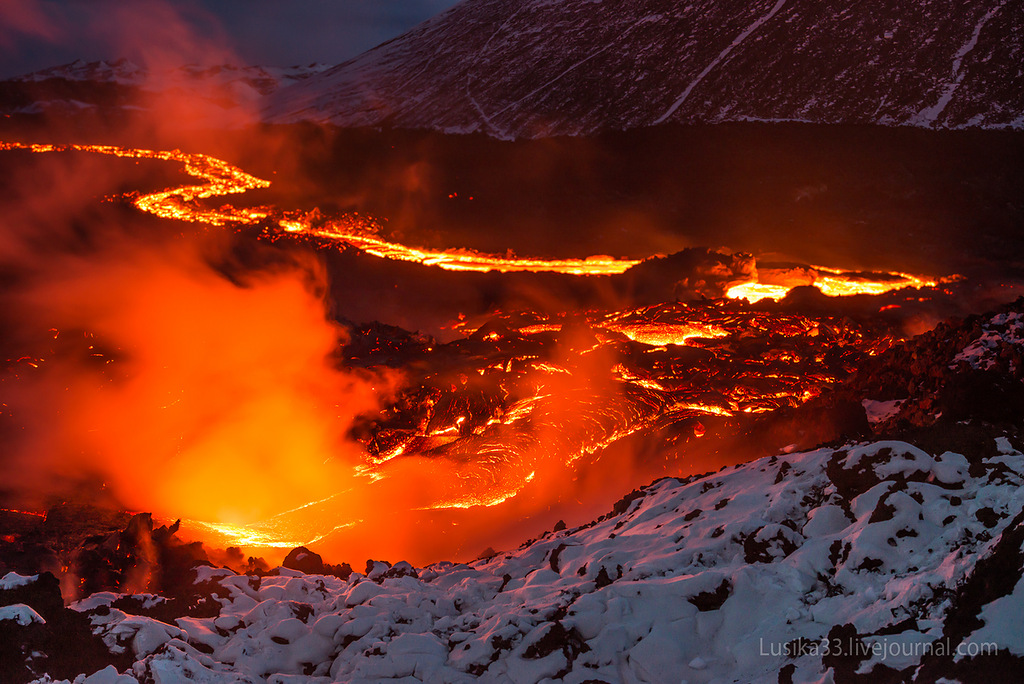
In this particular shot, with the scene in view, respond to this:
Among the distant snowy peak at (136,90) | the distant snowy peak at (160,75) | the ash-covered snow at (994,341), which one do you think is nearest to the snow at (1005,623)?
the ash-covered snow at (994,341)

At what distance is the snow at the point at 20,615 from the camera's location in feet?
20.5

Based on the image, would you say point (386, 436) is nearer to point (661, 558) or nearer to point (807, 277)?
point (661, 558)

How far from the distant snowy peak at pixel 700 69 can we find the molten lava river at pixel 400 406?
17000 millimetres

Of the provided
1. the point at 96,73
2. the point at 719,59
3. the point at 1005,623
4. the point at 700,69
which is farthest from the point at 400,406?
the point at 96,73

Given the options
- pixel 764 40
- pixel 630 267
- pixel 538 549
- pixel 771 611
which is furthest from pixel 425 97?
pixel 771 611

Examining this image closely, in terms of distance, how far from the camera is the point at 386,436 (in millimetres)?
12859

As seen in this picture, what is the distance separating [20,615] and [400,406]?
7.62 meters

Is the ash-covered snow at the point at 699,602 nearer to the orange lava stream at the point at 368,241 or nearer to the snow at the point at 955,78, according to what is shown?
the orange lava stream at the point at 368,241

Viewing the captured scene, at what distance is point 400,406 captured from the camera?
44.5 feet

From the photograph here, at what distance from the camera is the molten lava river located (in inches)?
445

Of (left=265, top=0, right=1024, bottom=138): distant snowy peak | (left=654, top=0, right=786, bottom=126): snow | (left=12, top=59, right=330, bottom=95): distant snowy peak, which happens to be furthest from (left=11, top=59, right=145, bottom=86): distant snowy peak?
(left=654, top=0, right=786, bottom=126): snow

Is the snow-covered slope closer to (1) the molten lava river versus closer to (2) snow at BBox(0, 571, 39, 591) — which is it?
(1) the molten lava river

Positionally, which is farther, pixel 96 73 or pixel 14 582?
pixel 96 73

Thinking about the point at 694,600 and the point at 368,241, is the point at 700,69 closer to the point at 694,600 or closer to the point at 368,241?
the point at 368,241
